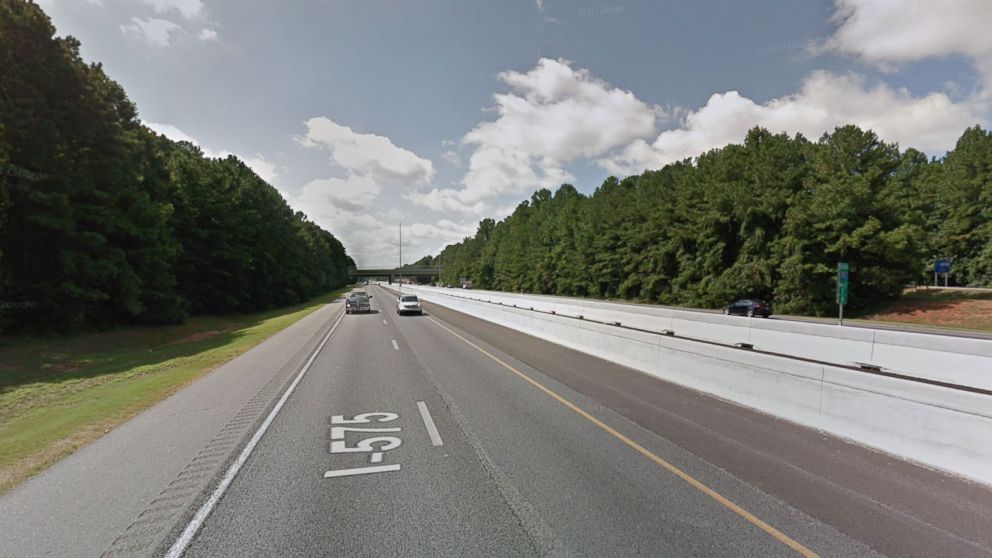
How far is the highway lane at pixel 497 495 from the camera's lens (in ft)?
10.6

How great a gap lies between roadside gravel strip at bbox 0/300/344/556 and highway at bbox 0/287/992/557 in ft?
0.08

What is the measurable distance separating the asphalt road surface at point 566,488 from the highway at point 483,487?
0.8 inches

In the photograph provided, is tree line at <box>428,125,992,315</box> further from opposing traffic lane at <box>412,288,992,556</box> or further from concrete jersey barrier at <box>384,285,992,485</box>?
opposing traffic lane at <box>412,288,992,556</box>

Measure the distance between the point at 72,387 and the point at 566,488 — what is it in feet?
46.1

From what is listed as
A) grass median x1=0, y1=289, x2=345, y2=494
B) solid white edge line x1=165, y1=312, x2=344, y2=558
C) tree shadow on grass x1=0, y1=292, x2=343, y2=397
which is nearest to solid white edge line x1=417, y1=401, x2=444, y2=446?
solid white edge line x1=165, y1=312, x2=344, y2=558

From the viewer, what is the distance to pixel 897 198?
29.0 m

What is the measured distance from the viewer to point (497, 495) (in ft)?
13.2

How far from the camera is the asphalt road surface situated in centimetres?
327

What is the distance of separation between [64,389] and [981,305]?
43075mm

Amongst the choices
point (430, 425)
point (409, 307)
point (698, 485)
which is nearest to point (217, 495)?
point (430, 425)

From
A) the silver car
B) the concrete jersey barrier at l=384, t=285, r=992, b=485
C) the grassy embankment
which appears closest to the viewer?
the concrete jersey barrier at l=384, t=285, r=992, b=485

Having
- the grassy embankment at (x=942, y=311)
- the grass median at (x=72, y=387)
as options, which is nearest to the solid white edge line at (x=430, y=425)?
the grass median at (x=72, y=387)

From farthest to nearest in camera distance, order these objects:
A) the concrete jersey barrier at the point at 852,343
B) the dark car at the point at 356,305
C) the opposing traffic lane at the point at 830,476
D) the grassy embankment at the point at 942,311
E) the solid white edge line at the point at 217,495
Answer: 1. the dark car at the point at 356,305
2. the grassy embankment at the point at 942,311
3. the concrete jersey barrier at the point at 852,343
4. the opposing traffic lane at the point at 830,476
5. the solid white edge line at the point at 217,495

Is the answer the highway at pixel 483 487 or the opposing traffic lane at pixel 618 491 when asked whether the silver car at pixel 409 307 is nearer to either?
the highway at pixel 483 487
